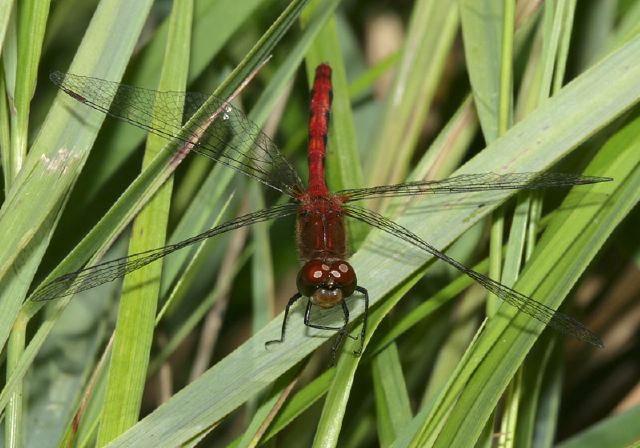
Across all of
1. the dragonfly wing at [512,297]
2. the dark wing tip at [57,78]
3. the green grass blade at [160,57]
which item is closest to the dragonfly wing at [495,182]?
the dragonfly wing at [512,297]


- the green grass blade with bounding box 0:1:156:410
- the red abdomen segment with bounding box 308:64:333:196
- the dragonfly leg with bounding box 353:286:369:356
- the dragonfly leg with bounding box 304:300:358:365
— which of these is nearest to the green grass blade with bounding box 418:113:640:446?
the dragonfly leg with bounding box 353:286:369:356

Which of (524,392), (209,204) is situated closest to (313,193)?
(209,204)

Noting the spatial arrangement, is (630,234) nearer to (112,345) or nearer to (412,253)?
(412,253)

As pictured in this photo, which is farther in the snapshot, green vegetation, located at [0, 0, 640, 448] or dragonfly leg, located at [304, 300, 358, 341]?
dragonfly leg, located at [304, 300, 358, 341]

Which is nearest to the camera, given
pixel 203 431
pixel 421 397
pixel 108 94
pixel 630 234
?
pixel 203 431

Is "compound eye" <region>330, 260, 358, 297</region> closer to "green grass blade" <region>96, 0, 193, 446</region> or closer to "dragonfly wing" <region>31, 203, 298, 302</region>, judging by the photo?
"dragonfly wing" <region>31, 203, 298, 302</region>
